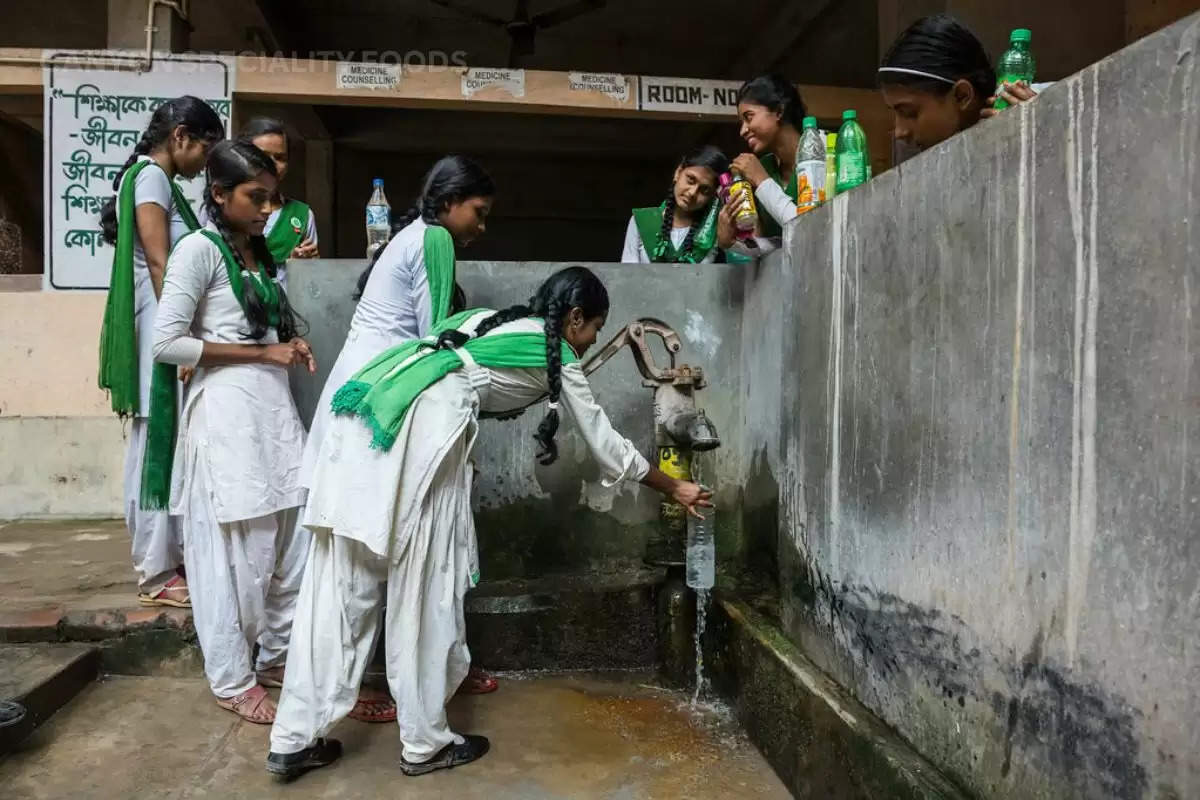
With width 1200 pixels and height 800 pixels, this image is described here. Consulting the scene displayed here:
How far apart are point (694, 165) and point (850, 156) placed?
112 centimetres

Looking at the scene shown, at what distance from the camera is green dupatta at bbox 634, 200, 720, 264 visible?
3598 millimetres

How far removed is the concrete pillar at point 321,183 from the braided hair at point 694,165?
688 cm

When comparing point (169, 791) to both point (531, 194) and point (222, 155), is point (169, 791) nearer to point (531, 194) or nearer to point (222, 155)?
point (222, 155)

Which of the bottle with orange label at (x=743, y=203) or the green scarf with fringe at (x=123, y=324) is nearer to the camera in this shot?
the green scarf with fringe at (x=123, y=324)

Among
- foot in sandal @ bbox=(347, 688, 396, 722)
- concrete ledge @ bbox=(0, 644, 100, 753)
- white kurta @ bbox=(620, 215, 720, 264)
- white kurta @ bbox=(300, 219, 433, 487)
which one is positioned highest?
white kurta @ bbox=(620, 215, 720, 264)

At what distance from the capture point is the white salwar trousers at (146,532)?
9.98 feet

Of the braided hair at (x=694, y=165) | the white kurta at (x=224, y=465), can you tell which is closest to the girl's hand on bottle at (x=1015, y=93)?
the braided hair at (x=694, y=165)

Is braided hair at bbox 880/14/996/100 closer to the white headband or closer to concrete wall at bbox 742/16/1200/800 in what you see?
the white headband

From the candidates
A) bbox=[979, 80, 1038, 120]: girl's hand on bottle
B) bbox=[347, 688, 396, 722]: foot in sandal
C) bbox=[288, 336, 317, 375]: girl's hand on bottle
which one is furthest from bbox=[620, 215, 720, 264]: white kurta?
bbox=[347, 688, 396, 722]: foot in sandal

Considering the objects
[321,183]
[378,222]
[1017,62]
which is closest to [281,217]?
[378,222]

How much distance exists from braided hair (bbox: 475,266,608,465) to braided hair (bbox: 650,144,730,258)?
121 centimetres

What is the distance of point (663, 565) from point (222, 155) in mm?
2039

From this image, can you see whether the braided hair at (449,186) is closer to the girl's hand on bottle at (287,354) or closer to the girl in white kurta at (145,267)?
the girl's hand on bottle at (287,354)

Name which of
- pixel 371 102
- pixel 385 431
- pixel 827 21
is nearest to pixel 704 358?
pixel 385 431
